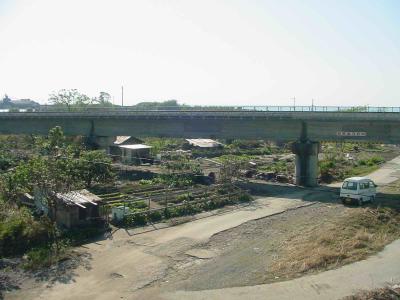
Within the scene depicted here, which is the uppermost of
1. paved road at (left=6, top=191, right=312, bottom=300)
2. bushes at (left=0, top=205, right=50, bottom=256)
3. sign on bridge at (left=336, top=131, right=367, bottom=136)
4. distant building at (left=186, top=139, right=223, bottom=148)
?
sign on bridge at (left=336, top=131, right=367, bottom=136)

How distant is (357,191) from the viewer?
26.1 meters

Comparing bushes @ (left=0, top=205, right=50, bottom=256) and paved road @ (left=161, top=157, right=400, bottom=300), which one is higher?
bushes @ (left=0, top=205, right=50, bottom=256)

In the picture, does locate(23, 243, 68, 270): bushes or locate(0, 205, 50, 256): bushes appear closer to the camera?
locate(23, 243, 68, 270): bushes

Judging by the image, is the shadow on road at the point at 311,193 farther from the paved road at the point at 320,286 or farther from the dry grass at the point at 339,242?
the paved road at the point at 320,286

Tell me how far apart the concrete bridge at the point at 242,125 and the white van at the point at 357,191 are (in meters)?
7.64

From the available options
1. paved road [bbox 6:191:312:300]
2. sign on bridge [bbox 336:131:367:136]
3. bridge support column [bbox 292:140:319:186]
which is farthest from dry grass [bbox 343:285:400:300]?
sign on bridge [bbox 336:131:367:136]

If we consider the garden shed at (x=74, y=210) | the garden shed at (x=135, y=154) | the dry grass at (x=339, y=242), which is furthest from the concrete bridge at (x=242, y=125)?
A: the garden shed at (x=74, y=210)

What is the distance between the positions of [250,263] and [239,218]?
268 inches

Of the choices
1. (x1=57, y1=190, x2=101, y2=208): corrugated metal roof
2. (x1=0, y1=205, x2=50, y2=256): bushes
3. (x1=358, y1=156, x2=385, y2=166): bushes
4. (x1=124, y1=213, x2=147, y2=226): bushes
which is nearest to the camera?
(x1=0, y1=205, x2=50, y2=256): bushes

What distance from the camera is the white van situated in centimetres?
2616

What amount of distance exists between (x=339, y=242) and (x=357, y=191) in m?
8.66

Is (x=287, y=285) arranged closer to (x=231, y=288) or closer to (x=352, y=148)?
(x=231, y=288)

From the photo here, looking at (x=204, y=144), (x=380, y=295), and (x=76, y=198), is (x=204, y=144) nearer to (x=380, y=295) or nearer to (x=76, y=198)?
(x=76, y=198)

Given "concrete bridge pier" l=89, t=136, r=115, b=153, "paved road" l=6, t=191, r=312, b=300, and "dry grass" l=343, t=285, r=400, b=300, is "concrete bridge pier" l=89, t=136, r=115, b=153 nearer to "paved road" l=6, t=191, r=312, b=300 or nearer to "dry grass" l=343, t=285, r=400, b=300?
"paved road" l=6, t=191, r=312, b=300
